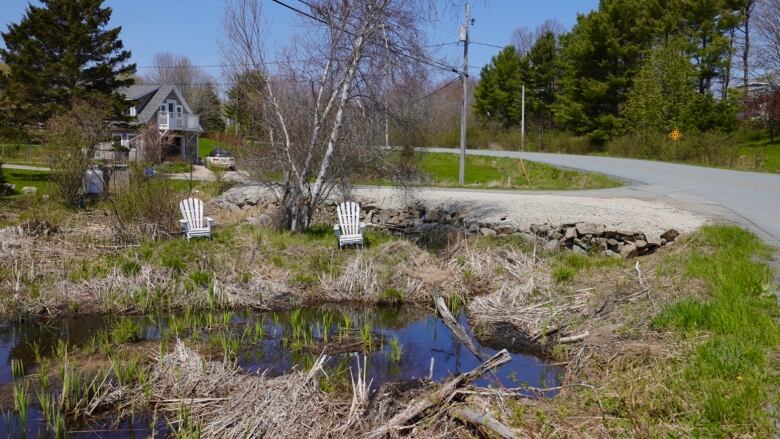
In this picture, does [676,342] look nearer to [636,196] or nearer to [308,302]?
[308,302]

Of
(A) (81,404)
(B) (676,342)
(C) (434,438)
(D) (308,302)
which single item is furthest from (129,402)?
(B) (676,342)

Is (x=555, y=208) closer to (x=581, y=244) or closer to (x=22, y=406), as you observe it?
(x=581, y=244)

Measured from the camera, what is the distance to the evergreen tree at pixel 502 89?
49.2m

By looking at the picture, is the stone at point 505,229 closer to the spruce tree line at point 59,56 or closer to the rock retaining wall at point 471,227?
the rock retaining wall at point 471,227

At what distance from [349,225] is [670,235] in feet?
16.9

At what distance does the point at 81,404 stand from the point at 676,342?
16.4 ft

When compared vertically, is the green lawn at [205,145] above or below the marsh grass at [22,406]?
above

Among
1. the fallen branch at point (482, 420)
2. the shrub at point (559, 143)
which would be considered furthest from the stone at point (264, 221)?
the shrub at point (559, 143)

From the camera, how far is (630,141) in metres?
31.2

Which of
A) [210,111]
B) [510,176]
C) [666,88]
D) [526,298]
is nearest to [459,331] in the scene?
[526,298]

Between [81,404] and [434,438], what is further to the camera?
[81,404]

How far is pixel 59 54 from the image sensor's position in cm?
2727

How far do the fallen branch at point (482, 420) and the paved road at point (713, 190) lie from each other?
6583mm

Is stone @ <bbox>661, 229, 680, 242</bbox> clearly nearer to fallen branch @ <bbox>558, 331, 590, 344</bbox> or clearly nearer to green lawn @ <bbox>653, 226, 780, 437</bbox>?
green lawn @ <bbox>653, 226, 780, 437</bbox>
